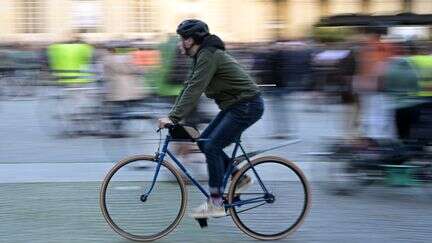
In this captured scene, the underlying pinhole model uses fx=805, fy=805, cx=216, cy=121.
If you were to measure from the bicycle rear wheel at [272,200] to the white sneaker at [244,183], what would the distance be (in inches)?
0.7

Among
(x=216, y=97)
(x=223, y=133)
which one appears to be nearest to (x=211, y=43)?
(x=216, y=97)

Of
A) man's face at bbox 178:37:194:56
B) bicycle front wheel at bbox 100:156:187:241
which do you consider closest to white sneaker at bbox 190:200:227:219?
bicycle front wheel at bbox 100:156:187:241

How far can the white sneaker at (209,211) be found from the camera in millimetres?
5902

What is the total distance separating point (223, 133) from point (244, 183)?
0.42m

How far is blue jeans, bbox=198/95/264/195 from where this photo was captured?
581cm

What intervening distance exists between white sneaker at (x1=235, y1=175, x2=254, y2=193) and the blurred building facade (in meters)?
25.7

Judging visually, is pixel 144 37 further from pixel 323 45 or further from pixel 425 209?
pixel 425 209

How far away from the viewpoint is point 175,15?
3238cm

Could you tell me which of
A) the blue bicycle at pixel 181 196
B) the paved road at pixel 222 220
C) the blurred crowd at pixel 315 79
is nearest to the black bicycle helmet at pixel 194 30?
the blue bicycle at pixel 181 196

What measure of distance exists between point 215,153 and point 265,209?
616mm

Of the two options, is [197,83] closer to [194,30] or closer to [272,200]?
[194,30]

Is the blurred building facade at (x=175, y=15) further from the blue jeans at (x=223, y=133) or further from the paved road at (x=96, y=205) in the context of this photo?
the blue jeans at (x=223, y=133)

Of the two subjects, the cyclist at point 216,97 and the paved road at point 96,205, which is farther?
the paved road at point 96,205

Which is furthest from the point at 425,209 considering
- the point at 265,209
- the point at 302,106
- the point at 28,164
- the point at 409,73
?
the point at 302,106
